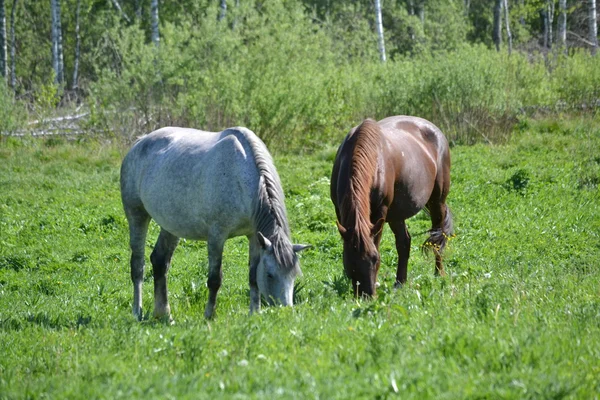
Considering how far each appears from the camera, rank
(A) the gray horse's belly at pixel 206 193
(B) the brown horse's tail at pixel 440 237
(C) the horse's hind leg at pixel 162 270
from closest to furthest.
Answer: (A) the gray horse's belly at pixel 206 193 → (C) the horse's hind leg at pixel 162 270 → (B) the brown horse's tail at pixel 440 237

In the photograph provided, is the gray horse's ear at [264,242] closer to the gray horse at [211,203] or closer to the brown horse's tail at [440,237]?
the gray horse at [211,203]

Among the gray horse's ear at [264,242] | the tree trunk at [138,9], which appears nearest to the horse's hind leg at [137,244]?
the gray horse's ear at [264,242]

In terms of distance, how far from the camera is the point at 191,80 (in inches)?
714

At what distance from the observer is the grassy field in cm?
395

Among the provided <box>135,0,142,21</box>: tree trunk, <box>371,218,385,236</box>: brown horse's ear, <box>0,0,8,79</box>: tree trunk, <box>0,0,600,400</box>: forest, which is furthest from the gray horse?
→ <box>135,0,142,21</box>: tree trunk

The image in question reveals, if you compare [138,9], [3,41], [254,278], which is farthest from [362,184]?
[138,9]

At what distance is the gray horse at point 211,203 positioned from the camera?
20.0 feet

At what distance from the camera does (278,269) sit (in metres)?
5.98

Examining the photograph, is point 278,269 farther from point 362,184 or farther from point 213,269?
Result: point 362,184

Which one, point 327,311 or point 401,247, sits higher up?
point 327,311

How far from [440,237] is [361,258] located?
2800 mm

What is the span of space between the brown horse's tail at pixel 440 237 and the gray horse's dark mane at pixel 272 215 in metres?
2.77

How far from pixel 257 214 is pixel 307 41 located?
1535 cm

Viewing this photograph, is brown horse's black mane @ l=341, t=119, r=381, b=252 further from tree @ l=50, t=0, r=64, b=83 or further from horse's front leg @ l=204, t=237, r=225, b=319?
tree @ l=50, t=0, r=64, b=83
